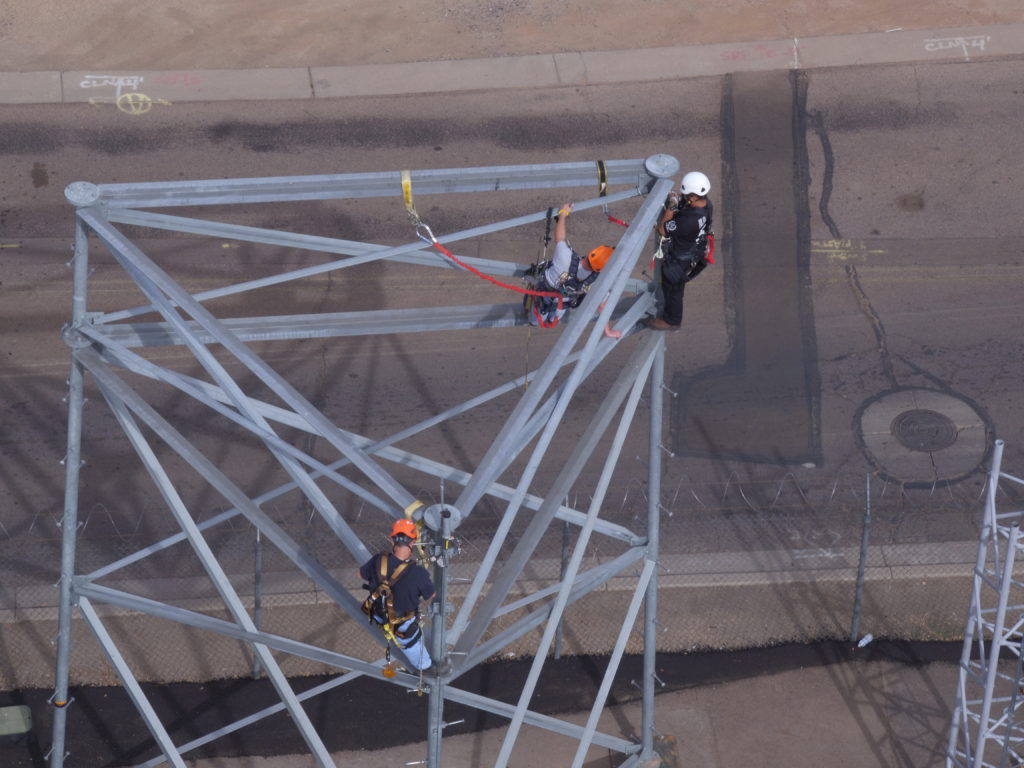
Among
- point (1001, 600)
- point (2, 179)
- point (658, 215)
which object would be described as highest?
point (2, 179)

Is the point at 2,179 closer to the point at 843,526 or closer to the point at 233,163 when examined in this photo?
the point at 233,163

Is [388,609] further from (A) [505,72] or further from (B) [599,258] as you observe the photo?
(A) [505,72]

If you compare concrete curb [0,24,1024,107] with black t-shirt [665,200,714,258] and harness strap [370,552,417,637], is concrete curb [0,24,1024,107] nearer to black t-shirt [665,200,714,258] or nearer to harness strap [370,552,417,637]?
black t-shirt [665,200,714,258]

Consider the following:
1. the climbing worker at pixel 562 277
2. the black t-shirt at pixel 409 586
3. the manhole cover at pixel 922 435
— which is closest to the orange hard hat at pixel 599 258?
the climbing worker at pixel 562 277

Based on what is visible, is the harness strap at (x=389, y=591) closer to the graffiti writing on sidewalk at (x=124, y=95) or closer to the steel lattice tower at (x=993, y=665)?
the steel lattice tower at (x=993, y=665)

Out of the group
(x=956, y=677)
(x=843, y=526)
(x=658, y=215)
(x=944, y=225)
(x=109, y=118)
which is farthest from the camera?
(x=109, y=118)

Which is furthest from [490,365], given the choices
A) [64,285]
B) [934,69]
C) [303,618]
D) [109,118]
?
[934,69]
